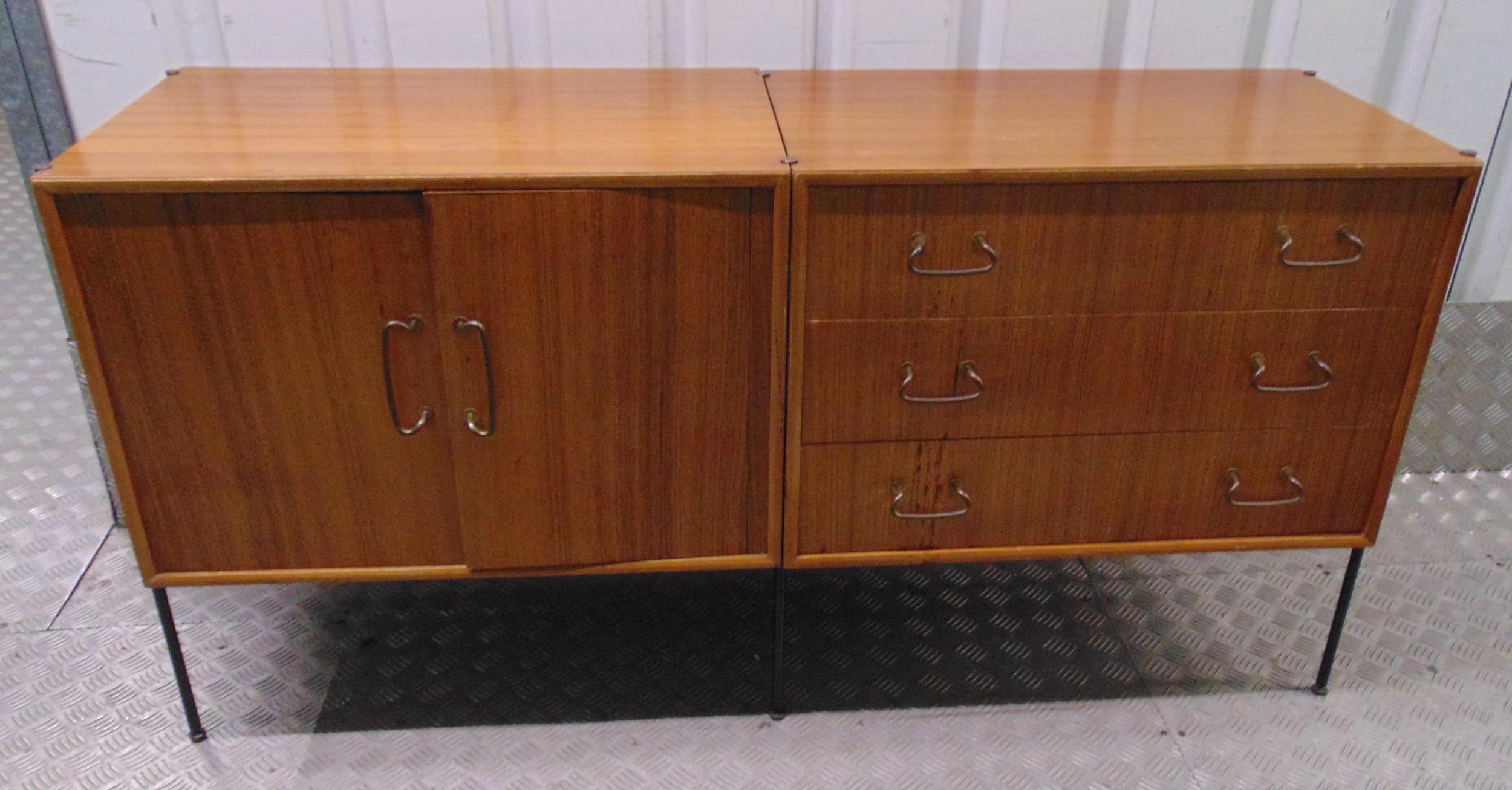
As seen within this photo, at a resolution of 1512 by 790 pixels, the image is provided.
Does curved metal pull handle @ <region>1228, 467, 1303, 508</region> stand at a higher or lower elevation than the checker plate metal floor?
higher

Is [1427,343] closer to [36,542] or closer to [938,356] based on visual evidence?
[938,356]

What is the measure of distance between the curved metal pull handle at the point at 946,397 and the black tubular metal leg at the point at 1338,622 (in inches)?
26.4

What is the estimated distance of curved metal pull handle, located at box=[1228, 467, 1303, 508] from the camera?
165 centimetres

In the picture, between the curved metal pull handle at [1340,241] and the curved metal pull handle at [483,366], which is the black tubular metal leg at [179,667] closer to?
the curved metal pull handle at [483,366]

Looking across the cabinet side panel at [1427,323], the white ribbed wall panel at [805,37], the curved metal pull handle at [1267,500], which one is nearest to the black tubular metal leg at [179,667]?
the white ribbed wall panel at [805,37]

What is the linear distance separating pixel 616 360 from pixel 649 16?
2.24 feet

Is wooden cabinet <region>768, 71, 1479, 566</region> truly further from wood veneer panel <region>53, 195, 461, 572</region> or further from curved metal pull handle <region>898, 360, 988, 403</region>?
wood veneer panel <region>53, 195, 461, 572</region>

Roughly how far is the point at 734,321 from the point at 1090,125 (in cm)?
56

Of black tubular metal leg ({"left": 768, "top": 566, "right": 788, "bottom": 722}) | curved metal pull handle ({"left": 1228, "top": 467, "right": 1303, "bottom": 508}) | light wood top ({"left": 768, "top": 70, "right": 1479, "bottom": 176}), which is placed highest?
light wood top ({"left": 768, "top": 70, "right": 1479, "bottom": 176})

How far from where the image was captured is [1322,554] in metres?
2.21

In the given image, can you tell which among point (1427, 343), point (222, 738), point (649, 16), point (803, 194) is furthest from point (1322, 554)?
point (222, 738)

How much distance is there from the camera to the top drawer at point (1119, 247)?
4.68 feet

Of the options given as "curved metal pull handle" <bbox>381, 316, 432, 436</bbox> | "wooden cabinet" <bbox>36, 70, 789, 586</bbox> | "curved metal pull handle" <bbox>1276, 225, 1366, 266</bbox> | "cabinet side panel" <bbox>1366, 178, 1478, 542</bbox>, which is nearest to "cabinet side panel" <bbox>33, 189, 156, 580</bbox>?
"wooden cabinet" <bbox>36, 70, 789, 586</bbox>

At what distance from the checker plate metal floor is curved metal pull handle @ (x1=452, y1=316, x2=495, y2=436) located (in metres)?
0.55
